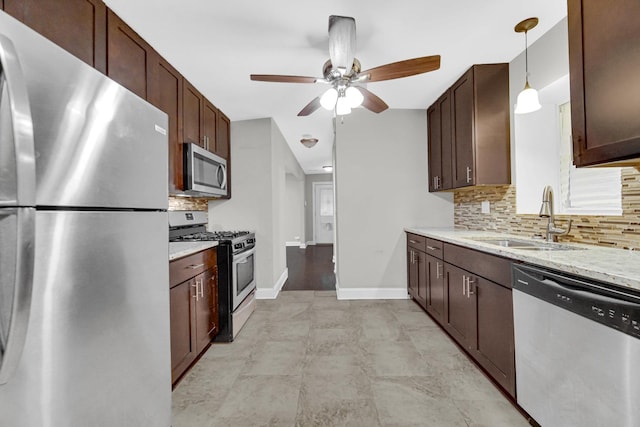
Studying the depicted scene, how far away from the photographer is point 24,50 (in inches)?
28.6

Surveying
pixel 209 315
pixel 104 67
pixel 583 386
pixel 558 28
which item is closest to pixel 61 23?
pixel 104 67

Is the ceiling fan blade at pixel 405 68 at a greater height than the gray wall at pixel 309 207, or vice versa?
the ceiling fan blade at pixel 405 68

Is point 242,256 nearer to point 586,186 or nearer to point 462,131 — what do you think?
point 462,131

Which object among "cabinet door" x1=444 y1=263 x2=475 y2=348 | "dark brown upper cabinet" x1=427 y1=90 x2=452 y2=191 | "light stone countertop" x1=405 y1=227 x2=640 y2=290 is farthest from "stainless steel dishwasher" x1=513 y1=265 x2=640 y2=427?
"dark brown upper cabinet" x1=427 y1=90 x2=452 y2=191

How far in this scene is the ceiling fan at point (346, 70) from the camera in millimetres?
1827

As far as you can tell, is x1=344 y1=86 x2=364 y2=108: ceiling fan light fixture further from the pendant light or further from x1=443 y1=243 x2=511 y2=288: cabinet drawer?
x1=443 y1=243 x2=511 y2=288: cabinet drawer

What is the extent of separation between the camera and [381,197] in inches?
147

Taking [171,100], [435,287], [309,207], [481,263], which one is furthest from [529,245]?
[309,207]

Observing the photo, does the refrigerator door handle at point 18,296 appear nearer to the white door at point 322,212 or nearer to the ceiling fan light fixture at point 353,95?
the ceiling fan light fixture at point 353,95

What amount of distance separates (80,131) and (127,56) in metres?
1.40

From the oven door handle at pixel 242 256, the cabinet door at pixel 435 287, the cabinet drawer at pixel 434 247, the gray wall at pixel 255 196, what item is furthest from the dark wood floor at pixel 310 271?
the cabinet drawer at pixel 434 247

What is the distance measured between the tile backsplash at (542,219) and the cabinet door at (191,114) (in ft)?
9.51

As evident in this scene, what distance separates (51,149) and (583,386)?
1.99 meters

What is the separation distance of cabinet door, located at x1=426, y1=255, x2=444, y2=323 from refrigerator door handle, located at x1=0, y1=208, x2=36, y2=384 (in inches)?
104
